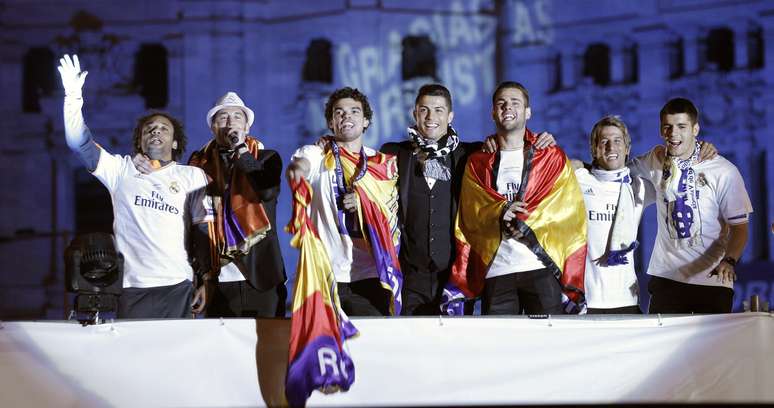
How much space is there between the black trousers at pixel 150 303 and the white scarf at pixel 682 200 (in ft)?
8.29

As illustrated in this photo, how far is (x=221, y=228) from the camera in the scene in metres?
4.33

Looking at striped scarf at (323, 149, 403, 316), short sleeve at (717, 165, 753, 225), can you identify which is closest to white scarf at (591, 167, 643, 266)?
short sleeve at (717, 165, 753, 225)

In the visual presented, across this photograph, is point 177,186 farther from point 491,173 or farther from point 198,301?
point 491,173

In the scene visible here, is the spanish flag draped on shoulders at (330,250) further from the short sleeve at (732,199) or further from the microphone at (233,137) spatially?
the short sleeve at (732,199)

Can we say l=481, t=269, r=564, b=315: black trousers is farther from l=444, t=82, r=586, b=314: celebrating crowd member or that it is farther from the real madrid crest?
the real madrid crest

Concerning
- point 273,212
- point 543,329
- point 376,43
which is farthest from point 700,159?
point 376,43

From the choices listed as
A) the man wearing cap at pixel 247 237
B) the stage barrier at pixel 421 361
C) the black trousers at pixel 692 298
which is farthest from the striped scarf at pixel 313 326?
the black trousers at pixel 692 298

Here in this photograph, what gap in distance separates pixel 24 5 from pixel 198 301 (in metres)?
7.64

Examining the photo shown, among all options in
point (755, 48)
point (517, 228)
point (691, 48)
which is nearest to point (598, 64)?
point (691, 48)

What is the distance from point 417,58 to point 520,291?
6831 millimetres

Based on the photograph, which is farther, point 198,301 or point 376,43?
point 376,43

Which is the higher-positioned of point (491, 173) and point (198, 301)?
point (491, 173)

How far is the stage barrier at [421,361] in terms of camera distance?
145 inches

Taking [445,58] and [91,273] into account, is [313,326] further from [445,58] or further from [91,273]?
[445,58]
